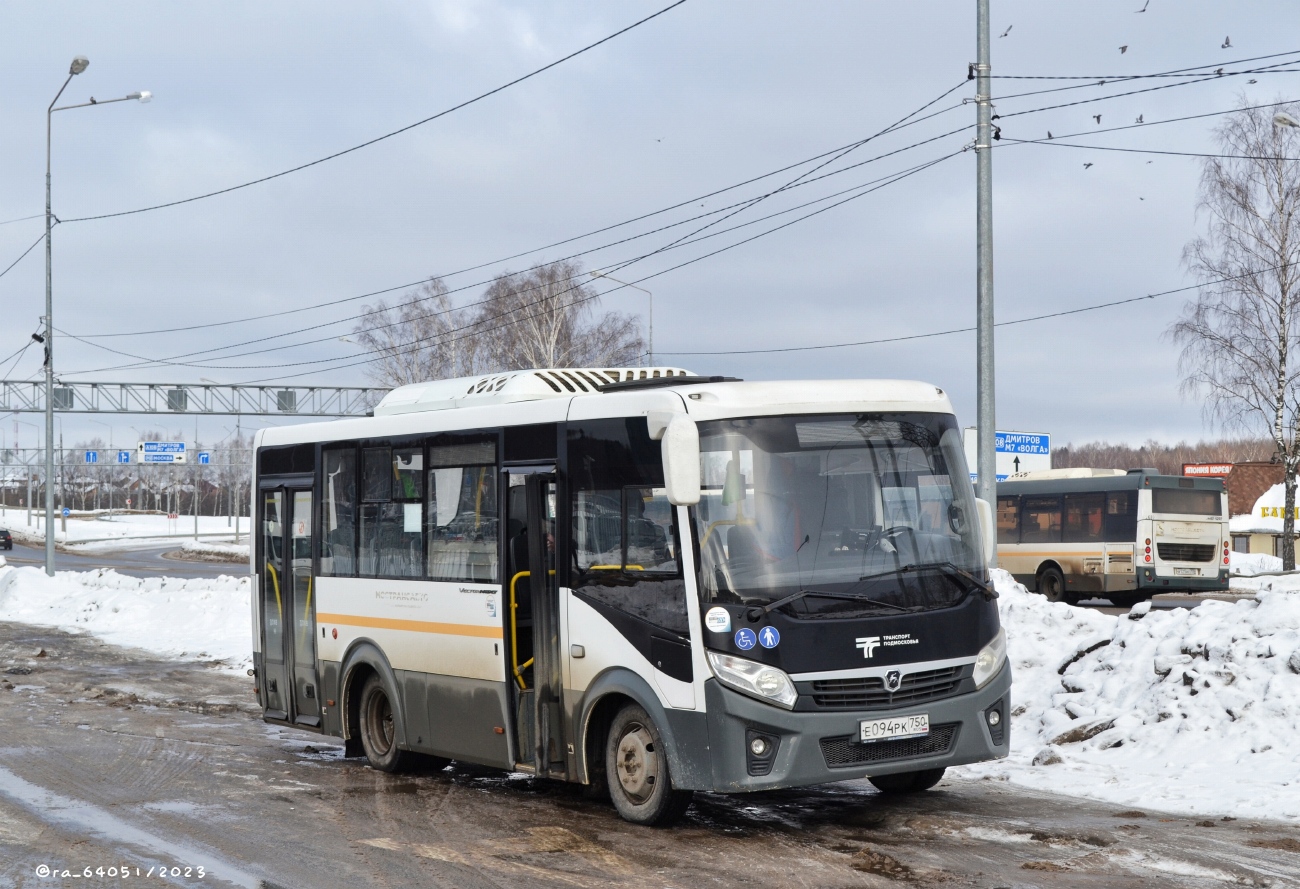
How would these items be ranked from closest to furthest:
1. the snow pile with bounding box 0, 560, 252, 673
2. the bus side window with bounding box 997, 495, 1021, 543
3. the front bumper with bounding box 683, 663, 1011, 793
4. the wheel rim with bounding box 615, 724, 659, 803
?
1. the front bumper with bounding box 683, 663, 1011, 793
2. the wheel rim with bounding box 615, 724, 659, 803
3. the snow pile with bounding box 0, 560, 252, 673
4. the bus side window with bounding box 997, 495, 1021, 543

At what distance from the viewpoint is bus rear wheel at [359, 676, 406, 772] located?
11.5 meters

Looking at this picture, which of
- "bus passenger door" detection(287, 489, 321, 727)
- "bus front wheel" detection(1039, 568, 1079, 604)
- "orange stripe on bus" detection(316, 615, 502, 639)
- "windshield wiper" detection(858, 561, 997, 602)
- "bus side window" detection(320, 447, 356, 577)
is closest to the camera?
"windshield wiper" detection(858, 561, 997, 602)

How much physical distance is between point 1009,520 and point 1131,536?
11.6 ft

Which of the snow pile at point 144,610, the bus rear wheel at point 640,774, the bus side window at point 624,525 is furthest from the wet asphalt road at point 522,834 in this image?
the snow pile at point 144,610

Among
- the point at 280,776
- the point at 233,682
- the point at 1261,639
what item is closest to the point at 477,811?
the point at 280,776

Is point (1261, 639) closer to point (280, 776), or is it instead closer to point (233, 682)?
point (280, 776)

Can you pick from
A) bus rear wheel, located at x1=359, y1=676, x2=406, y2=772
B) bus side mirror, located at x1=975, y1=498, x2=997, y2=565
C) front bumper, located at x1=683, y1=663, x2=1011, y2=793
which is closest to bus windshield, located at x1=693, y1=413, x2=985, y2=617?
bus side mirror, located at x1=975, y1=498, x2=997, y2=565

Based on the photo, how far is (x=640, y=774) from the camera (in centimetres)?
883

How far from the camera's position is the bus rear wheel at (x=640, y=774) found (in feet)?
28.4

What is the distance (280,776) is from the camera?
11.2 metres

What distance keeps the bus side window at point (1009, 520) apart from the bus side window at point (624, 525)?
83.9 feet

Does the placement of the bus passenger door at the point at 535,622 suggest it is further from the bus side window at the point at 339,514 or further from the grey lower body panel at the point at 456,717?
the bus side window at the point at 339,514

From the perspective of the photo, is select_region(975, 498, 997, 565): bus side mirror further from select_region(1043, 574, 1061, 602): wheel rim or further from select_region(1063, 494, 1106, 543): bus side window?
select_region(1043, 574, 1061, 602): wheel rim

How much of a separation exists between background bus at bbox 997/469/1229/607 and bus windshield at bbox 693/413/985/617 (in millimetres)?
23310
